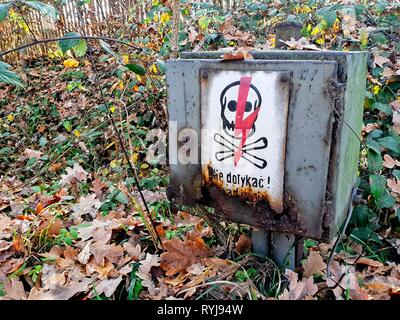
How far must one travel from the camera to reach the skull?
56.2 inches

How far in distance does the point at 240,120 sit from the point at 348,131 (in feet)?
1.40

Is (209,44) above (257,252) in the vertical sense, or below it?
above

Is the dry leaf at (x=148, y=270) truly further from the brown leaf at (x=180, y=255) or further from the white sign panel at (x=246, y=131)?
the white sign panel at (x=246, y=131)

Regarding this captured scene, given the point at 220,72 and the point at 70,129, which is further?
the point at 70,129

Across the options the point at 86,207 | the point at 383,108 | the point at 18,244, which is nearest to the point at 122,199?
the point at 86,207

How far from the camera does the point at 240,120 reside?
1.46 metres

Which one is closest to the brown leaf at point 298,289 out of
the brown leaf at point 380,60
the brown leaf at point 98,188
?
the brown leaf at point 98,188

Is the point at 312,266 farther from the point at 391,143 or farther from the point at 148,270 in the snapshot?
the point at 391,143

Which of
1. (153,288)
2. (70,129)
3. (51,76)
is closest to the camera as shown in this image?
(153,288)

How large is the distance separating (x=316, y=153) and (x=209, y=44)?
9.50 feet

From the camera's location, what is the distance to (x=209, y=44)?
399cm

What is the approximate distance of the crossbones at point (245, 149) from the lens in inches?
57.3

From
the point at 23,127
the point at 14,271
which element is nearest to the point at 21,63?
the point at 23,127
